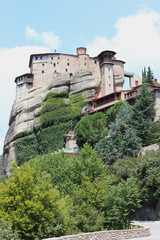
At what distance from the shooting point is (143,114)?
123ft

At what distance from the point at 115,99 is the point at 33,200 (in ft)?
110

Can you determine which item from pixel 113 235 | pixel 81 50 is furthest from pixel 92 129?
pixel 113 235

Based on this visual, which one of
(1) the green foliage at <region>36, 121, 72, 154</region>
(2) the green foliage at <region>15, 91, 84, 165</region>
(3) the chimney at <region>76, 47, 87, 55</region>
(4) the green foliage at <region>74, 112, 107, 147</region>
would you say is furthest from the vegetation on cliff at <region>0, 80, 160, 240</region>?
(3) the chimney at <region>76, 47, 87, 55</region>

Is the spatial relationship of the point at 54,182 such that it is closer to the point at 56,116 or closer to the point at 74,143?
the point at 74,143

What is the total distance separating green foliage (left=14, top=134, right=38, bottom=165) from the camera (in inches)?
2152

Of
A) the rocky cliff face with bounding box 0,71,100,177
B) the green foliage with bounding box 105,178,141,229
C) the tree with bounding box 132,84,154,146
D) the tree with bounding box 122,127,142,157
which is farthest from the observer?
the rocky cliff face with bounding box 0,71,100,177

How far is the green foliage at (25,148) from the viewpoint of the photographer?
179 feet

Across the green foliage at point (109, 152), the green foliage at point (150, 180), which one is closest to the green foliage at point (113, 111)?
the green foliage at point (109, 152)

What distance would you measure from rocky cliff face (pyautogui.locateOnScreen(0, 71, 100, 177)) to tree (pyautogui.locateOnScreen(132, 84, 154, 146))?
19019 millimetres

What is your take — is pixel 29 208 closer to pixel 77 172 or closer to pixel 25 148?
pixel 77 172

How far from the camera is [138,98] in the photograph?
131ft

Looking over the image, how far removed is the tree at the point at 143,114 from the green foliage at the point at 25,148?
76.1 ft

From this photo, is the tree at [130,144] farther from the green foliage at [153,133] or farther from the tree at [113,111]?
the tree at [113,111]

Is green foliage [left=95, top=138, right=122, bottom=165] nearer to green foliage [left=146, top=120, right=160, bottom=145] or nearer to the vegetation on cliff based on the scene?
the vegetation on cliff
